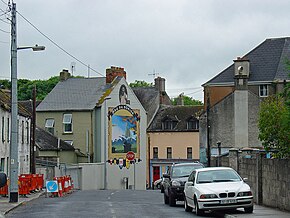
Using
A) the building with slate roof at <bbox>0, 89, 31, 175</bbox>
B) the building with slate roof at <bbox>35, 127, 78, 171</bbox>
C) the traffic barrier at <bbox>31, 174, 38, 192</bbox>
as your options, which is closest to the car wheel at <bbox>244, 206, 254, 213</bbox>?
the traffic barrier at <bbox>31, 174, 38, 192</bbox>

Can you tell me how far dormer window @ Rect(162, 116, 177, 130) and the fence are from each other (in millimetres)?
53301

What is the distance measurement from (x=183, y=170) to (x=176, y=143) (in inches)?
2138

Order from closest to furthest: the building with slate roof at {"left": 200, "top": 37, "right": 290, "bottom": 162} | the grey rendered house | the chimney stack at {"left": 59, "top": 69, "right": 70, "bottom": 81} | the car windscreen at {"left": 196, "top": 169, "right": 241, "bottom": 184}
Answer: the car windscreen at {"left": 196, "top": 169, "right": 241, "bottom": 184} → the building with slate roof at {"left": 200, "top": 37, "right": 290, "bottom": 162} → the grey rendered house → the chimney stack at {"left": 59, "top": 69, "right": 70, "bottom": 81}

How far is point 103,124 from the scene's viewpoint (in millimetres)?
72438

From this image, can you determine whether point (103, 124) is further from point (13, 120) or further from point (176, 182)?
point (176, 182)

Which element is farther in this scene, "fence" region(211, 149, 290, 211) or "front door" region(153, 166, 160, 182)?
"front door" region(153, 166, 160, 182)

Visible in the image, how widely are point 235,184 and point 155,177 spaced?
6190 centimetres

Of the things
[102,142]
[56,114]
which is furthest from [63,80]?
[102,142]

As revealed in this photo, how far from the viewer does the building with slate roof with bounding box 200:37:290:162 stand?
59.0 meters

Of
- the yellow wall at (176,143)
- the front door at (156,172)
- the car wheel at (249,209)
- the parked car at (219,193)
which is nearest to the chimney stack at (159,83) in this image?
the yellow wall at (176,143)

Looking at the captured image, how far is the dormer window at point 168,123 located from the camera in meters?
83.9

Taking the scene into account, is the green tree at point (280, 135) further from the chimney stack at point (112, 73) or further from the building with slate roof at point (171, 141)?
the building with slate roof at point (171, 141)

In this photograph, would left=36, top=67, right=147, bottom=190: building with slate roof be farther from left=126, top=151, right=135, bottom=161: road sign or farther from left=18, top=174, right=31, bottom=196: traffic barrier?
left=18, top=174, right=31, bottom=196: traffic barrier

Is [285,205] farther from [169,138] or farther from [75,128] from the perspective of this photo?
[169,138]
